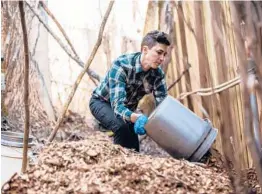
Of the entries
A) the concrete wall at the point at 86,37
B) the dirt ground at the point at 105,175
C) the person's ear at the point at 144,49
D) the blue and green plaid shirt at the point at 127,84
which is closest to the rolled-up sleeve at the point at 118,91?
the blue and green plaid shirt at the point at 127,84

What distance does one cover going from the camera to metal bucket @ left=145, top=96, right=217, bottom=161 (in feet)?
9.64

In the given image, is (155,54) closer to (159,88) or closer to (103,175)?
(159,88)

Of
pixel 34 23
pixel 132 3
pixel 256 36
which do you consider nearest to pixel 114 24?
pixel 132 3

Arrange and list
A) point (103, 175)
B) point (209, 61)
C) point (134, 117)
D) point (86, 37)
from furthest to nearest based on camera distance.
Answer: point (86, 37), point (209, 61), point (134, 117), point (103, 175)

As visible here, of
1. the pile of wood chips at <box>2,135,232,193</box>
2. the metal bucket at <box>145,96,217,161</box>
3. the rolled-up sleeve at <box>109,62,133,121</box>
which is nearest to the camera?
the pile of wood chips at <box>2,135,232,193</box>

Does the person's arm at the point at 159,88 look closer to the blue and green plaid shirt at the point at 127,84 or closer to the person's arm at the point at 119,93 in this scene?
the blue and green plaid shirt at the point at 127,84

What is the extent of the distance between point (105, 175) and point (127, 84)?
4.18ft

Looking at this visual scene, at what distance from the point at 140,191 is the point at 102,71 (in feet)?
14.9

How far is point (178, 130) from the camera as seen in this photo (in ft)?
9.68

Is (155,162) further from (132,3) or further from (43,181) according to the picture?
(132,3)

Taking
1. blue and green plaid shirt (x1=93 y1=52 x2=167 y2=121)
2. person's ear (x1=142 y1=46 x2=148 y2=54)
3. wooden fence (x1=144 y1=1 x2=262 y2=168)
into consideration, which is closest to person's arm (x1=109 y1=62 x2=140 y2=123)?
blue and green plaid shirt (x1=93 y1=52 x2=167 y2=121)

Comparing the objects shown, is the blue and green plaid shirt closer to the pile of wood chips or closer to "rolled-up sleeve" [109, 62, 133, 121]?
"rolled-up sleeve" [109, 62, 133, 121]

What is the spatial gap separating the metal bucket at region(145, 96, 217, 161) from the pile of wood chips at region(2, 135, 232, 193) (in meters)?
0.38

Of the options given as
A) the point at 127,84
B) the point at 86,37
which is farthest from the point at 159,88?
the point at 86,37
